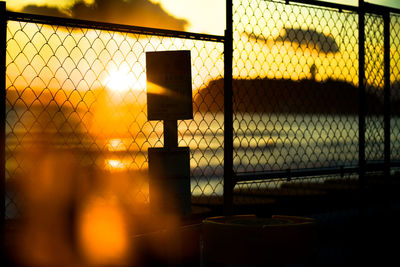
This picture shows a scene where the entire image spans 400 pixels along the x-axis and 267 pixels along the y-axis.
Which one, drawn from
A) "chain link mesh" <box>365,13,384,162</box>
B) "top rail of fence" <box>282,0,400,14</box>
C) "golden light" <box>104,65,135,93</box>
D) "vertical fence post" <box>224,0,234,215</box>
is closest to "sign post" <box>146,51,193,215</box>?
"golden light" <box>104,65,135,93</box>

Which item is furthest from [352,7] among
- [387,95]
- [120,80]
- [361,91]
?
[120,80]

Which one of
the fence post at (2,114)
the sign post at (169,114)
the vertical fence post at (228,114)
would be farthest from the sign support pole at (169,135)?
the fence post at (2,114)

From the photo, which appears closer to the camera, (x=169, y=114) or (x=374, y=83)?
(x=169, y=114)

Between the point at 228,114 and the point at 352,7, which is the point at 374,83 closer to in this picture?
the point at 352,7

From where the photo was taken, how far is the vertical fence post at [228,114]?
4.41 metres

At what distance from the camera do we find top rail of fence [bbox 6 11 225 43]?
3531 millimetres

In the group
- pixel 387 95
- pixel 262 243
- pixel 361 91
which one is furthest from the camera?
pixel 387 95

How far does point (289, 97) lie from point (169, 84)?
196 cm

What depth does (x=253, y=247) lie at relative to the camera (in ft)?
8.93

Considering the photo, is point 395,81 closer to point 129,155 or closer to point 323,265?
point 323,265

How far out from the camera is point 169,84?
12.3 ft

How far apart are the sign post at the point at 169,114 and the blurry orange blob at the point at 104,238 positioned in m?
0.40

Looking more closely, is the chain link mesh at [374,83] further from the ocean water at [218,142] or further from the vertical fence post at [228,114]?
the vertical fence post at [228,114]

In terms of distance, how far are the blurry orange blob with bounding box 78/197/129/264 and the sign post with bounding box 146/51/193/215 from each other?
404mm
